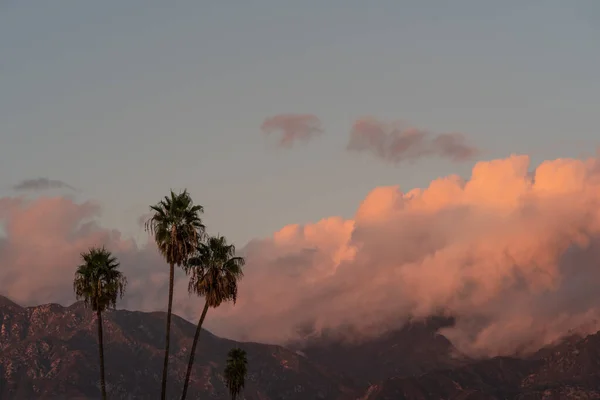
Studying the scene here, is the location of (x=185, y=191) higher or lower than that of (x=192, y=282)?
higher

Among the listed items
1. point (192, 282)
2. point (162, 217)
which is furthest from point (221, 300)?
point (162, 217)

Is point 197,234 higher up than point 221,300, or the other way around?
point 197,234

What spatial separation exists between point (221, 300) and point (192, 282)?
451cm

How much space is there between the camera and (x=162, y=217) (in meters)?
111

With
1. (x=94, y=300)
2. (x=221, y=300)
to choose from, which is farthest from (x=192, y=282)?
(x=94, y=300)

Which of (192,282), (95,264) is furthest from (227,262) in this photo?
(95,264)

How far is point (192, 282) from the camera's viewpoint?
11388cm

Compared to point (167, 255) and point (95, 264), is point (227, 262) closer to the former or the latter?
point (167, 255)

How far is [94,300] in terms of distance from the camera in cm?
11588

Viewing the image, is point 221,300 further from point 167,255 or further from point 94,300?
point 94,300

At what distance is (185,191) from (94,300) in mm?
17969

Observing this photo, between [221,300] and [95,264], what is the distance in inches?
665

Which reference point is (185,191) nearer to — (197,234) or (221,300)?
(197,234)

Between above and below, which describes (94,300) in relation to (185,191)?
below
